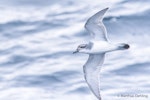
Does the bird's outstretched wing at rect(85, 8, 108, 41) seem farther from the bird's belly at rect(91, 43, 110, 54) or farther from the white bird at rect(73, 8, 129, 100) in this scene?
the bird's belly at rect(91, 43, 110, 54)

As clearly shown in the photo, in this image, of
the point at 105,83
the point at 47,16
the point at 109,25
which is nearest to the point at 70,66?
the point at 105,83

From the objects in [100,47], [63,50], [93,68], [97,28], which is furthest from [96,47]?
[63,50]

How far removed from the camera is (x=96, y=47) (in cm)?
1512

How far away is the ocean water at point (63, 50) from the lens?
1750 centimetres

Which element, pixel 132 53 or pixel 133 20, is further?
pixel 133 20

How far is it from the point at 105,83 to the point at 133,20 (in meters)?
3.48

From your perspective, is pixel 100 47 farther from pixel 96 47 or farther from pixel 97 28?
pixel 97 28

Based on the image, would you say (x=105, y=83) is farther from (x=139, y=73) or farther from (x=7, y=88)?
(x=7, y=88)

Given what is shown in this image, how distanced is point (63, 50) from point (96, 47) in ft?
13.5

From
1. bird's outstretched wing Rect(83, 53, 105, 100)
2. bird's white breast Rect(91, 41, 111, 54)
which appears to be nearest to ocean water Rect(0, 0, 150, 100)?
bird's outstretched wing Rect(83, 53, 105, 100)

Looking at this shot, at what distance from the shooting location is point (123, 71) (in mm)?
17938

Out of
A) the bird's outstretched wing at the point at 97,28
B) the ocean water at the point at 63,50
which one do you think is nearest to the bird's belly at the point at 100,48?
the bird's outstretched wing at the point at 97,28

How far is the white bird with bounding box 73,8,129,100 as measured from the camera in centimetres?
1490

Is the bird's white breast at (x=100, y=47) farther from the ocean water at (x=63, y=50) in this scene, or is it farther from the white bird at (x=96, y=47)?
the ocean water at (x=63, y=50)
